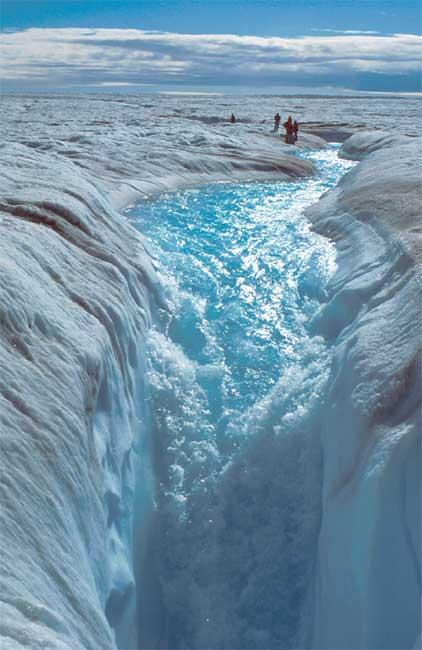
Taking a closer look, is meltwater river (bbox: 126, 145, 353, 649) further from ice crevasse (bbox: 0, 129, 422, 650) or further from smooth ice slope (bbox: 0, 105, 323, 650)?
smooth ice slope (bbox: 0, 105, 323, 650)

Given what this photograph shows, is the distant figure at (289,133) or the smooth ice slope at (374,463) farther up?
the distant figure at (289,133)

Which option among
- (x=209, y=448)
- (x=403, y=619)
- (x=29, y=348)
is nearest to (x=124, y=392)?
(x=209, y=448)

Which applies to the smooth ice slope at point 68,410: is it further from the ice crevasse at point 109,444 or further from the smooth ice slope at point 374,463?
the smooth ice slope at point 374,463

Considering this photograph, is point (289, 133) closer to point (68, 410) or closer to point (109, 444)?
point (109, 444)

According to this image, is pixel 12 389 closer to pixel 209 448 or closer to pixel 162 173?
pixel 209 448

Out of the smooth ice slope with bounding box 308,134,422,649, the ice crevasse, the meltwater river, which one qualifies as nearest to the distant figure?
the meltwater river

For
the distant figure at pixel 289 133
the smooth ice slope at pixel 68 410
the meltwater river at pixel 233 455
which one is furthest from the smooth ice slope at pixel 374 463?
the distant figure at pixel 289 133

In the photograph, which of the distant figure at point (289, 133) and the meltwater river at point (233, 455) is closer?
the meltwater river at point (233, 455)
